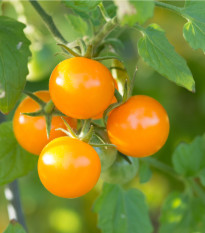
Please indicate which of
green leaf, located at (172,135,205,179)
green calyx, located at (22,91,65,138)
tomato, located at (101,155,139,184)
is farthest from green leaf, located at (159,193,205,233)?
green calyx, located at (22,91,65,138)

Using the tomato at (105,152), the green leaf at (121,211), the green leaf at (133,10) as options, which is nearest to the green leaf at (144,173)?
the green leaf at (121,211)

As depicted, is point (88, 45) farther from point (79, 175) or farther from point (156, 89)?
point (156, 89)

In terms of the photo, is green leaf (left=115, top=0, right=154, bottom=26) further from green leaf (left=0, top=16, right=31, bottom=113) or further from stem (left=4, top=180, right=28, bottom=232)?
stem (left=4, top=180, right=28, bottom=232)

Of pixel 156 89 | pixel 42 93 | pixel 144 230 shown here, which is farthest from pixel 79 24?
pixel 156 89

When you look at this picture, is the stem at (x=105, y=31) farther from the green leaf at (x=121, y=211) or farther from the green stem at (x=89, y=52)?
the green leaf at (x=121, y=211)

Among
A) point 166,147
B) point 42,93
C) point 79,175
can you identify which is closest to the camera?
point 79,175
